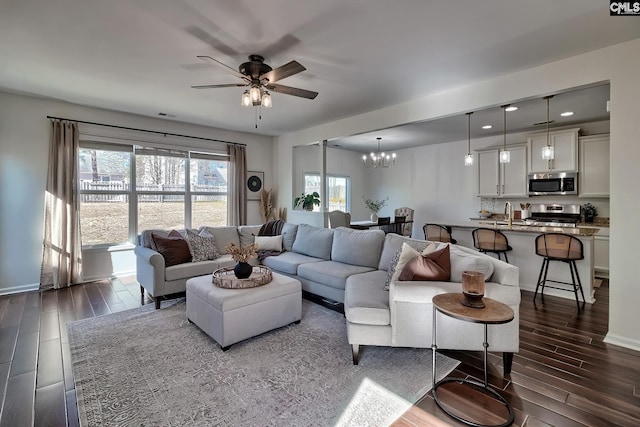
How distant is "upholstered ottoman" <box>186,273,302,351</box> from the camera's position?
103 inches

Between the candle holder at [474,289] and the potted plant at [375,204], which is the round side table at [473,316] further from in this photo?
the potted plant at [375,204]

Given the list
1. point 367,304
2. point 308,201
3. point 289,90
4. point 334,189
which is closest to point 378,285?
point 367,304

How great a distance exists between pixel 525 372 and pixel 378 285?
4.22ft

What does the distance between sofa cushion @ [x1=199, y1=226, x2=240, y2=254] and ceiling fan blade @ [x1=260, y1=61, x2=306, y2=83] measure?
260 centimetres

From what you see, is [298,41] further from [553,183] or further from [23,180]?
[553,183]

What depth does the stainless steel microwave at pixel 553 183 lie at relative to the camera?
5.38 meters

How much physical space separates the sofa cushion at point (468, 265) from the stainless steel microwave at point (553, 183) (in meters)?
4.34

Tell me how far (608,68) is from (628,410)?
9.43 feet

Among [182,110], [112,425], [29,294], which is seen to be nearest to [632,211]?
[112,425]

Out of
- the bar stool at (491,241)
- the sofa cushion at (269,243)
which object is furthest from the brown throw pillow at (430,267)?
the sofa cushion at (269,243)

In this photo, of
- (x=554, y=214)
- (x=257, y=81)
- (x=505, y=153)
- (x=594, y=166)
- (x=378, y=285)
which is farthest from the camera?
(x=554, y=214)

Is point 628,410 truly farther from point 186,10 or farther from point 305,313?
point 186,10

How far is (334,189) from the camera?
329 inches

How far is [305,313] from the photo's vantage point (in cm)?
343
